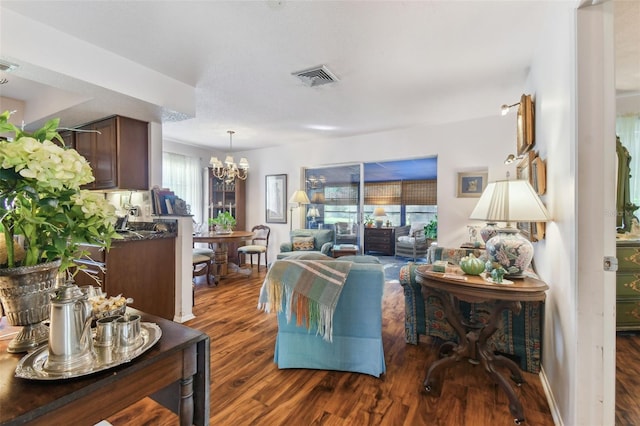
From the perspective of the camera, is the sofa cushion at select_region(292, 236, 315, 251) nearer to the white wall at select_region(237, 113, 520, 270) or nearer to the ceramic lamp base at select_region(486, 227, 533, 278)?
→ the white wall at select_region(237, 113, 520, 270)

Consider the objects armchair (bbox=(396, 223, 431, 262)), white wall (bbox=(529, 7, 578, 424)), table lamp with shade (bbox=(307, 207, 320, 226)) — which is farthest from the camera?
armchair (bbox=(396, 223, 431, 262))

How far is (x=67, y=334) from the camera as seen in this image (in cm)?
78

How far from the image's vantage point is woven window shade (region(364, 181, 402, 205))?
8.49 m

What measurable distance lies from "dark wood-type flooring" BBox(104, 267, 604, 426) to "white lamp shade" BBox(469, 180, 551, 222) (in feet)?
3.87

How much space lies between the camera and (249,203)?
6.42m

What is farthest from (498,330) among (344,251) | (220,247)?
(220,247)

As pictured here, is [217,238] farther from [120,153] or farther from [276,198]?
[276,198]

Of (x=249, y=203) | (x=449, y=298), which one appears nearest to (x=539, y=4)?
(x=449, y=298)

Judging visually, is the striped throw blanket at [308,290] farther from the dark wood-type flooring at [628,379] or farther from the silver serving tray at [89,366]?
the dark wood-type flooring at [628,379]

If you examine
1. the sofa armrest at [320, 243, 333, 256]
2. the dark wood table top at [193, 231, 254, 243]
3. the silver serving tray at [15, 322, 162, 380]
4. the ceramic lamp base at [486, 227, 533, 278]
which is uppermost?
the ceramic lamp base at [486, 227, 533, 278]

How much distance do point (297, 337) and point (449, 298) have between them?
1152 mm

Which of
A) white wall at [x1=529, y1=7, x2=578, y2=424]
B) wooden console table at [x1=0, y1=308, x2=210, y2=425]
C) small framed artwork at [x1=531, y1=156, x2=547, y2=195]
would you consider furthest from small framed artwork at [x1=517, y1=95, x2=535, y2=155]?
wooden console table at [x1=0, y1=308, x2=210, y2=425]

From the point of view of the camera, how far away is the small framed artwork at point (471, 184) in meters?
4.02

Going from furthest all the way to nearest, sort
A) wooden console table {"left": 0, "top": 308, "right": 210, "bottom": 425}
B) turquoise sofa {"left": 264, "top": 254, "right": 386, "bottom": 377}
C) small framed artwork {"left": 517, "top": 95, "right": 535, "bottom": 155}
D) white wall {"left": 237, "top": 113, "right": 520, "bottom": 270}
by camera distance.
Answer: white wall {"left": 237, "top": 113, "right": 520, "bottom": 270}
small framed artwork {"left": 517, "top": 95, "right": 535, "bottom": 155}
turquoise sofa {"left": 264, "top": 254, "right": 386, "bottom": 377}
wooden console table {"left": 0, "top": 308, "right": 210, "bottom": 425}
